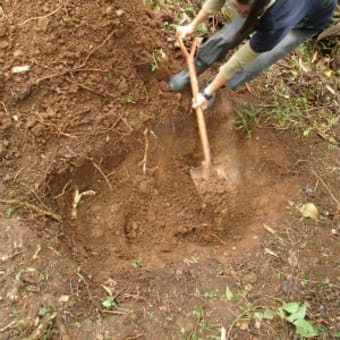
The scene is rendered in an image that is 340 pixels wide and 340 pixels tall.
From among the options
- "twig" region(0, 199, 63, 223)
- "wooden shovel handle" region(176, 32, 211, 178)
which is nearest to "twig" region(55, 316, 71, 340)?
"twig" region(0, 199, 63, 223)

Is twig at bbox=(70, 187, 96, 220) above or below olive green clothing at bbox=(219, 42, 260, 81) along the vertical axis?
below

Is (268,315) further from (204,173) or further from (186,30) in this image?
(186,30)

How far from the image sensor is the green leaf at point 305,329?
6.33 ft

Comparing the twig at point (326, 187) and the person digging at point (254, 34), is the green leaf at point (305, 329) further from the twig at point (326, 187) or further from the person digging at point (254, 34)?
the person digging at point (254, 34)

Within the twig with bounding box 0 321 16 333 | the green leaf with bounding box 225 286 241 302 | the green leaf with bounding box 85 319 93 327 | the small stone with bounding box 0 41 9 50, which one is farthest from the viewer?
the small stone with bounding box 0 41 9 50

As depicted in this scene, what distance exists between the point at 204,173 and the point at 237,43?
841 mm

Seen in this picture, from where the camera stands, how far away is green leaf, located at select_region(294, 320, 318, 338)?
1.93 metres

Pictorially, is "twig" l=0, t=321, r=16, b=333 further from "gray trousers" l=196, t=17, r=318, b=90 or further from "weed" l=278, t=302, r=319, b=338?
"gray trousers" l=196, t=17, r=318, b=90

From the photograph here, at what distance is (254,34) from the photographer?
1.83 meters

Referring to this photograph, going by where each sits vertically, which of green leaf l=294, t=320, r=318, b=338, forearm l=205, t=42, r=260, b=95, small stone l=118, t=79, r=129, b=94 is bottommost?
green leaf l=294, t=320, r=318, b=338

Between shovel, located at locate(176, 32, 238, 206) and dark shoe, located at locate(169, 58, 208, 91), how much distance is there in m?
0.10

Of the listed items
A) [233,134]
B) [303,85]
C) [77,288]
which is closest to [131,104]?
[233,134]

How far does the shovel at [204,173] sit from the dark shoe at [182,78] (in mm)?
97

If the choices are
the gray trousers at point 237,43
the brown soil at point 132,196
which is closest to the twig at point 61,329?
the brown soil at point 132,196
